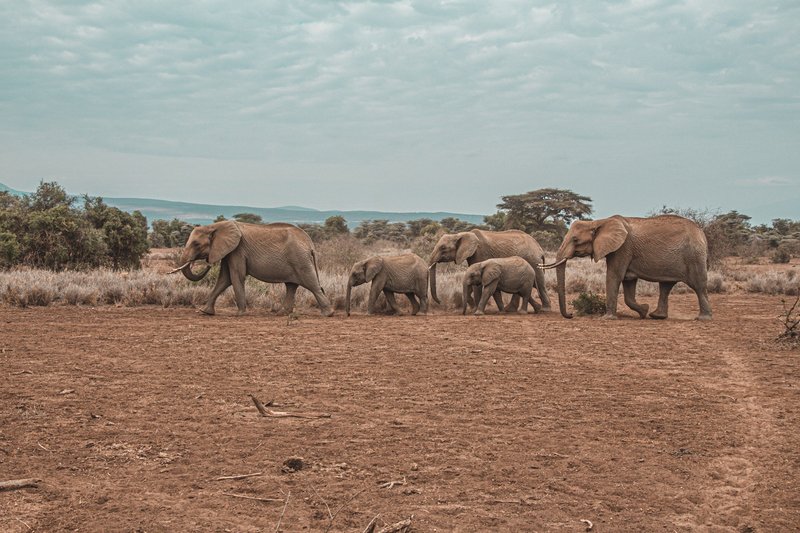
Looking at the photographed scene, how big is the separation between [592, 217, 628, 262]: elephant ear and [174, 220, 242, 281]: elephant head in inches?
275

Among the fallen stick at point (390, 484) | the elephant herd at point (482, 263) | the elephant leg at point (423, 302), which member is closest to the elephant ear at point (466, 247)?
the elephant herd at point (482, 263)

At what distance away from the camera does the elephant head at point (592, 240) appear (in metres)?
15.4

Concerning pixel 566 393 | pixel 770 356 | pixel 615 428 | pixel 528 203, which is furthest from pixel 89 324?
pixel 528 203

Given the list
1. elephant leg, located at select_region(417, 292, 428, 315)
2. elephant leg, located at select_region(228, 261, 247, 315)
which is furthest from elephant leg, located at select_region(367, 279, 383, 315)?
elephant leg, located at select_region(228, 261, 247, 315)

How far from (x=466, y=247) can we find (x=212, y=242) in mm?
5612

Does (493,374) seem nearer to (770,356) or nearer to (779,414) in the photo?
(779,414)

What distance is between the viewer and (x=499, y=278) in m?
16.5

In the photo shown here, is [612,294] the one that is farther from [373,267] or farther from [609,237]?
[373,267]

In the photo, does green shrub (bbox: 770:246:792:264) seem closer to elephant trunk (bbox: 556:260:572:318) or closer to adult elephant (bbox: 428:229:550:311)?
adult elephant (bbox: 428:229:550:311)

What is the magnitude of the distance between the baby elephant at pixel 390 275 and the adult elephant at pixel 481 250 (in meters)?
1.54

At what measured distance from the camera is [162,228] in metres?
49.2

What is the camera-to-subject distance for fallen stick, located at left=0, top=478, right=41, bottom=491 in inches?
210

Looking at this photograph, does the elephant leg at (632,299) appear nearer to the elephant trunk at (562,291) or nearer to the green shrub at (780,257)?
the elephant trunk at (562,291)

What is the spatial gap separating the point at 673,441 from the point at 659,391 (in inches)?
79.8
